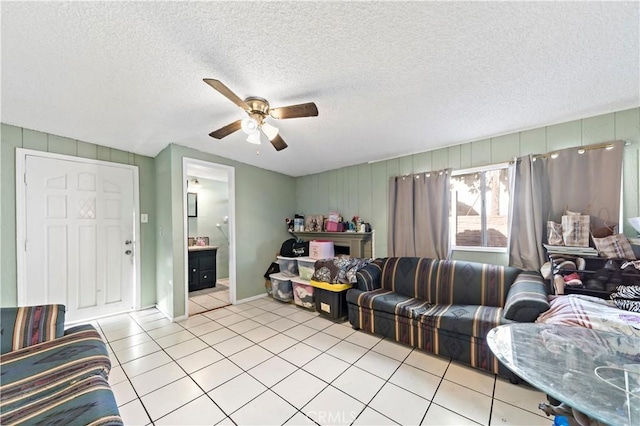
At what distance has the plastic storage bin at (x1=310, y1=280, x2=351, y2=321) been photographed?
10.3 feet

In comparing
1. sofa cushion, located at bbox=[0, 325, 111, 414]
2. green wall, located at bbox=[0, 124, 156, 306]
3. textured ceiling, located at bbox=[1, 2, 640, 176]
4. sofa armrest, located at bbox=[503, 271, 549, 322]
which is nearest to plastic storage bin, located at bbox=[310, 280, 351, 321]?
sofa armrest, located at bbox=[503, 271, 549, 322]

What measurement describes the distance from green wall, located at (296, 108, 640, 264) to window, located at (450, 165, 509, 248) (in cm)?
14

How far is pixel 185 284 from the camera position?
10.9 feet

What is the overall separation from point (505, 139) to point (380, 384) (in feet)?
9.14

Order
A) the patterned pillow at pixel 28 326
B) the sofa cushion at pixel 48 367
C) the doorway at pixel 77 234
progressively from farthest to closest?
the doorway at pixel 77 234 → the patterned pillow at pixel 28 326 → the sofa cushion at pixel 48 367

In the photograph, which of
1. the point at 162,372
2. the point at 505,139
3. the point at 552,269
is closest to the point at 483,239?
the point at 552,269

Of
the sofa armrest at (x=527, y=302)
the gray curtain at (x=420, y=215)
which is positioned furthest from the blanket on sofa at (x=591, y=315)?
the gray curtain at (x=420, y=215)

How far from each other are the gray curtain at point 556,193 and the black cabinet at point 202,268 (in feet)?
15.9

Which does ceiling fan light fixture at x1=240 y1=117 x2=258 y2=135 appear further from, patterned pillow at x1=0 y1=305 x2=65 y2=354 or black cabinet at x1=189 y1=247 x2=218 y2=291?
black cabinet at x1=189 y1=247 x2=218 y2=291

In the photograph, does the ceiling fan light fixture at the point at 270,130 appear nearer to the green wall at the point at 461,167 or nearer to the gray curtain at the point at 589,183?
the green wall at the point at 461,167

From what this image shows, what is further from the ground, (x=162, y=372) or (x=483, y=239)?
(x=483, y=239)

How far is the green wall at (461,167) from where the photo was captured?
2074mm

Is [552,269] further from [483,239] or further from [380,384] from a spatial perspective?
[380,384]

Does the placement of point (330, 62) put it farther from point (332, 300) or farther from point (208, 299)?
point (208, 299)
